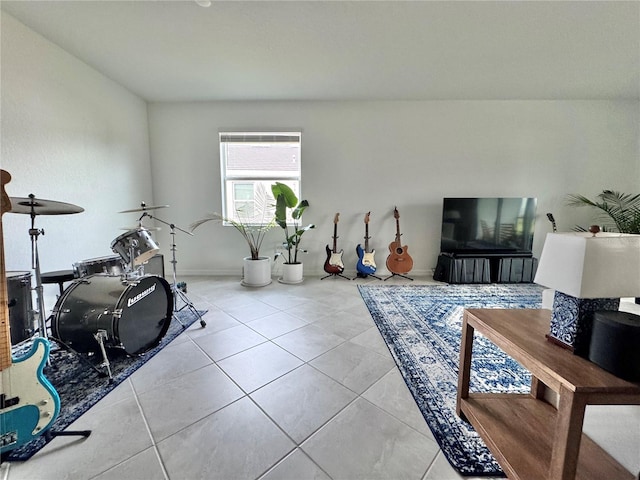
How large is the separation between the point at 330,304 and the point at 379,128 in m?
2.69

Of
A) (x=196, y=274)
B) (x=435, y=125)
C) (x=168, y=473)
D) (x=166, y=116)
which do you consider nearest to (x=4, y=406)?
(x=168, y=473)

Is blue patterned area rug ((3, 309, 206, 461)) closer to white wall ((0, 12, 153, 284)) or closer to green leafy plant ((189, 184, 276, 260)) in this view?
white wall ((0, 12, 153, 284))

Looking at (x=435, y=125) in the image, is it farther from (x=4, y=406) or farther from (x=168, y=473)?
(x=4, y=406)

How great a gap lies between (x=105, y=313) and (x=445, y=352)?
7.43 ft

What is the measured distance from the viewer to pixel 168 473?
981 millimetres

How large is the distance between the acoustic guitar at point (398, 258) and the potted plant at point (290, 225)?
1.26 m

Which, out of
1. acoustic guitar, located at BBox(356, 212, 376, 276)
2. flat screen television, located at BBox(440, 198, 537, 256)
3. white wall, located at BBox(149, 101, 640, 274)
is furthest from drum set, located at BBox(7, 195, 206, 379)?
flat screen television, located at BBox(440, 198, 537, 256)

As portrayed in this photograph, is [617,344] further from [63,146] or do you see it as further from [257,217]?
[63,146]

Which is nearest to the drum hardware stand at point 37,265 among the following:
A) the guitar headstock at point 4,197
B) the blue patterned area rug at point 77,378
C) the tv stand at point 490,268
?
the blue patterned area rug at point 77,378

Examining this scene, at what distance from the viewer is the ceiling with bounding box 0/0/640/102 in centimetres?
195

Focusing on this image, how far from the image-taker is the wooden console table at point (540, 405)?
2.19ft

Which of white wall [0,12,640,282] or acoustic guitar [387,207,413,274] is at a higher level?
white wall [0,12,640,282]

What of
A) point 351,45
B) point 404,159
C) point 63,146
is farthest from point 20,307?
point 404,159

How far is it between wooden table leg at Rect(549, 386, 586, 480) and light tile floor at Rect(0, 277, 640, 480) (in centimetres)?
45
